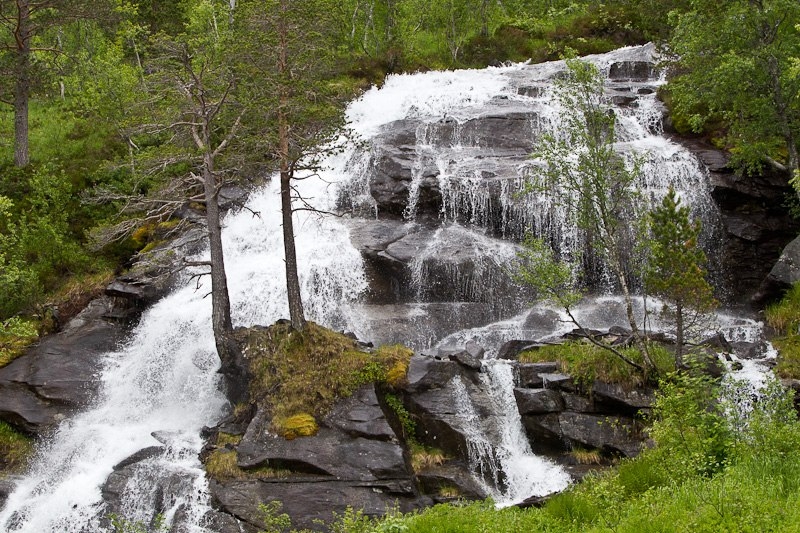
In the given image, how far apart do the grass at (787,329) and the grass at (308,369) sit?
9.03 meters

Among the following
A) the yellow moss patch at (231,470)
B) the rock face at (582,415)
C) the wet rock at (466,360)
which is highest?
the wet rock at (466,360)

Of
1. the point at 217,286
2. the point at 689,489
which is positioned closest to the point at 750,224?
the point at 689,489

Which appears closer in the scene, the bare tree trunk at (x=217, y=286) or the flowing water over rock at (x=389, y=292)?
the flowing water over rock at (x=389, y=292)

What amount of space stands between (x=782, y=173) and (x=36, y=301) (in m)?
24.7

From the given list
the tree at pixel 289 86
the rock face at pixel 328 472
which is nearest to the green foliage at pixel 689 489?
the rock face at pixel 328 472

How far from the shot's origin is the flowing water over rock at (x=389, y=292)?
1490 centimetres

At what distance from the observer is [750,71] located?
21438 mm

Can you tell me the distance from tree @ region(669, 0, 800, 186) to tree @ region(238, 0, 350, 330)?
1239 centimetres

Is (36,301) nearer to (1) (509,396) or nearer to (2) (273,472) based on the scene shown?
(2) (273,472)

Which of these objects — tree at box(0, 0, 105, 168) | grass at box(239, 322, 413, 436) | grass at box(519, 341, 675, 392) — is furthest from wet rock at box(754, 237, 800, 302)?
tree at box(0, 0, 105, 168)

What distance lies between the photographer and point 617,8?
4041cm

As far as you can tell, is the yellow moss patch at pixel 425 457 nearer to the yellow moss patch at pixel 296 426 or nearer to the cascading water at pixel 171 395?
the yellow moss patch at pixel 296 426

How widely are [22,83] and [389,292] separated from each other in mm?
16778

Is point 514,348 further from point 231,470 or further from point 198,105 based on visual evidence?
point 198,105
